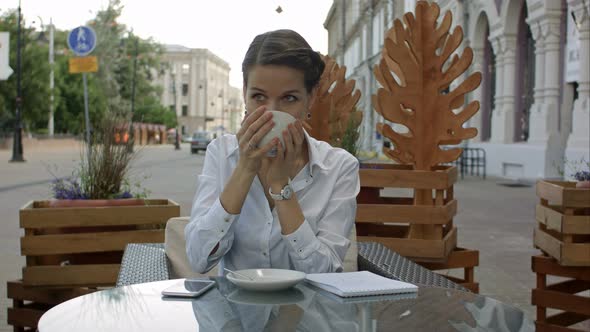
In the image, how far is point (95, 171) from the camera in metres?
4.32

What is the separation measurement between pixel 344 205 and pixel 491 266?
451cm

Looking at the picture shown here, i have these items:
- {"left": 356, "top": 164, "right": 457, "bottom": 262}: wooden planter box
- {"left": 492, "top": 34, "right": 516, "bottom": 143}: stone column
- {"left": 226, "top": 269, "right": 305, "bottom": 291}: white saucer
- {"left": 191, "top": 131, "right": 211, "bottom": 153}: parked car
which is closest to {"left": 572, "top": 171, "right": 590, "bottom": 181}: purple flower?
{"left": 356, "top": 164, "right": 457, "bottom": 262}: wooden planter box

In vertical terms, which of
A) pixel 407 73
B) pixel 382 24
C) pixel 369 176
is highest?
pixel 382 24

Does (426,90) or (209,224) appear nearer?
(209,224)

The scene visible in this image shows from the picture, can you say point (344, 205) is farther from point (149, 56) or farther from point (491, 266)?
point (149, 56)

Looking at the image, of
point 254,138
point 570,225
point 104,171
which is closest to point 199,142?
point 104,171

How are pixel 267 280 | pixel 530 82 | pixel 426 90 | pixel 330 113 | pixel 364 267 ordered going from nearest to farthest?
pixel 267 280
pixel 364 267
pixel 426 90
pixel 330 113
pixel 530 82

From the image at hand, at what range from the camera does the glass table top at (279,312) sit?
164 centimetres

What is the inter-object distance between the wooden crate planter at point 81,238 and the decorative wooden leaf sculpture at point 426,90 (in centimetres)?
154

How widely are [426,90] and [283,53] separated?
2.39 meters

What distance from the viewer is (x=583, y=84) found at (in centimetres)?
1500

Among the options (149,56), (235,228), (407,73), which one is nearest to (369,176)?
(407,73)

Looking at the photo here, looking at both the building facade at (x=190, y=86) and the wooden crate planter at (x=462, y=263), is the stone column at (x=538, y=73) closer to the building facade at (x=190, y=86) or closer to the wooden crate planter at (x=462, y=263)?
the wooden crate planter at (x=462, y=263)

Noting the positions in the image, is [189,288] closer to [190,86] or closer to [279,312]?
[279,312]
